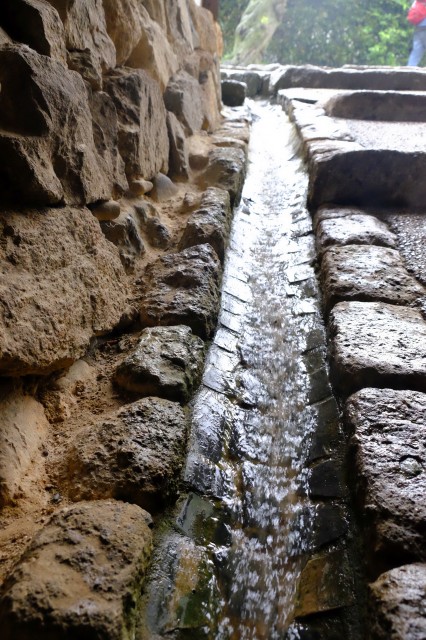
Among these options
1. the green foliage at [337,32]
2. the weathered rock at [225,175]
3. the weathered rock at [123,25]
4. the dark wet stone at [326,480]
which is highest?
the green foliage at [337,32]

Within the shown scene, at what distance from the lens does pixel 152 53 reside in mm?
2266

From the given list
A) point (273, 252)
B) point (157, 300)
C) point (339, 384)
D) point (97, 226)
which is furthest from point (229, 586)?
→ point (273, 252)

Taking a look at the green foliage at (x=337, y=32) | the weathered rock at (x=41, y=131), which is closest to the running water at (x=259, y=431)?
the weathered rock at (x=41, y=131)

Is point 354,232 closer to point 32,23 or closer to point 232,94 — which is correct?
point 32,23

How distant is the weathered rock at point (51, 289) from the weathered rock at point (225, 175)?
1244mm

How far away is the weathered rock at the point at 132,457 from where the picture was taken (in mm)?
997

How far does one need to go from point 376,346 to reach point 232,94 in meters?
4.45

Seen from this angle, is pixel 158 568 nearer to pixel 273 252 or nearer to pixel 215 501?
pixel 215 501

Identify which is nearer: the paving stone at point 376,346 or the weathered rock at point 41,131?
the weathered rock at point 41,131

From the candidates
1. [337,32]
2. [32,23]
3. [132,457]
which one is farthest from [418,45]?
[132,457]

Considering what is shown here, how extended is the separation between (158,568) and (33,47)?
1247 mm

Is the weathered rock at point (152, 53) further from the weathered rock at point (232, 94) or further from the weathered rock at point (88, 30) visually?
the weathered rock at point (232, 94)

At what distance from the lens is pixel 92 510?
0.91 meters

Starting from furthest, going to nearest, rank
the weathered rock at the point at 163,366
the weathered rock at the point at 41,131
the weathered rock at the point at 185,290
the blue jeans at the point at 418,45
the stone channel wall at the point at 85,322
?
the blue jeans at the point at 418,45 < the weathered rock at the point at 185,290 < the weathered rock at the point at 163,366 < the weathered rock at the point at 41,131 < the stone channel wall at the point at 85,322
